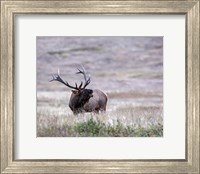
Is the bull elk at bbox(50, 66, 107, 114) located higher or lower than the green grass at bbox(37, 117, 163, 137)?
higher

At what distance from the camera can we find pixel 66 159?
1282mm

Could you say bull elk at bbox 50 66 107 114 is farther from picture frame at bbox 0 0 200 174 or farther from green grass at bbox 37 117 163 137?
picture frame at bbox 0 0 200 174

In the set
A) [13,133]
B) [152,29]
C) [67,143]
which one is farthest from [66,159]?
[152,29]

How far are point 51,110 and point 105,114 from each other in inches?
5.9

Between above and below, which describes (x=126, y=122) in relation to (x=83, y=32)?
below

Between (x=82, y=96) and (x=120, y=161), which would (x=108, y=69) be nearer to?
(x=82, y=96)

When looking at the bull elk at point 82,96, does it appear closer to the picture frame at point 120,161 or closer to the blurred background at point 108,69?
the blurred background at point 108,69

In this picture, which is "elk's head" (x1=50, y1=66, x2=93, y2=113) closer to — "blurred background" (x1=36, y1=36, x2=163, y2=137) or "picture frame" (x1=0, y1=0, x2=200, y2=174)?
"blurred background" (x1=36, y1=36, x2=163, y2=137)

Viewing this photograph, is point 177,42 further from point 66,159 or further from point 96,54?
point 66,159

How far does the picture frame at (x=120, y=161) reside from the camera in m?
1.28

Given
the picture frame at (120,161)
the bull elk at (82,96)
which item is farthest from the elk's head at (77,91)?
the picture frame at (120,161)

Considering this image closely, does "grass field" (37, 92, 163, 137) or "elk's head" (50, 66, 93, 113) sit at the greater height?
"elk's head" (50, 66, 93, 113)

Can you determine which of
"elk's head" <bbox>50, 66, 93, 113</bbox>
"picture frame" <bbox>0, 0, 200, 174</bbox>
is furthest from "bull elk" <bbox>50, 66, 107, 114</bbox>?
"picture frame" <bbox>0, 0, 200, 174</bbox>

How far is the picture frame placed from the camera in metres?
1.28
